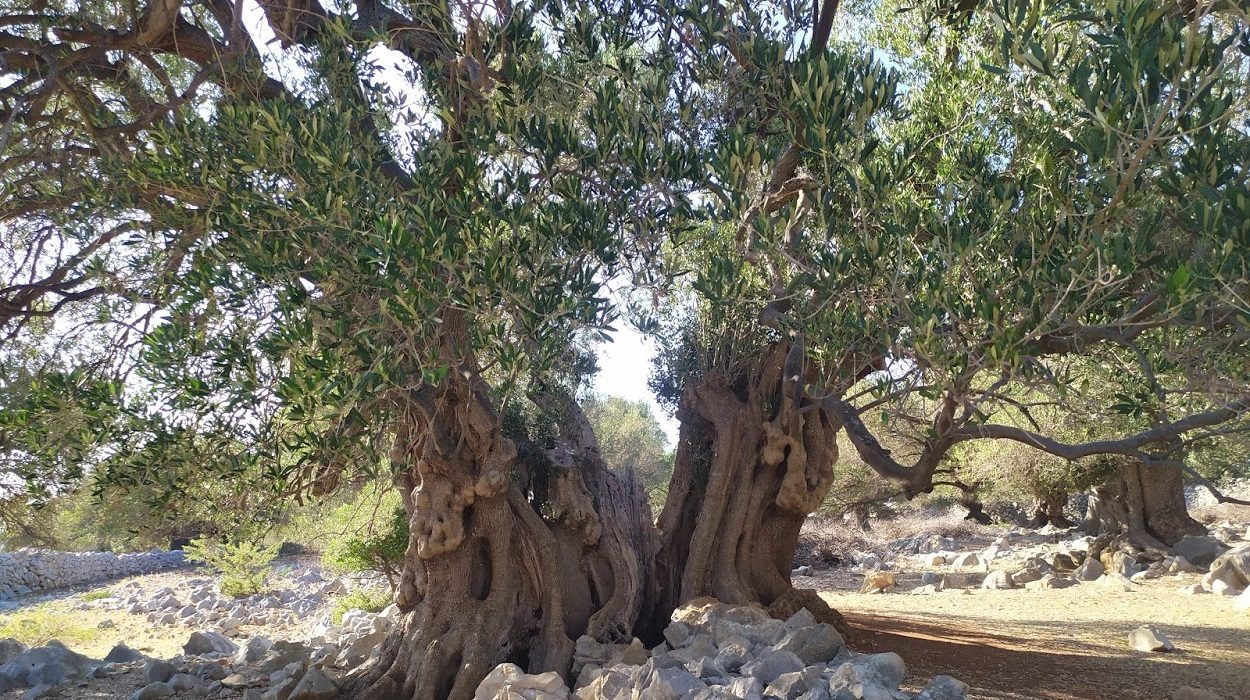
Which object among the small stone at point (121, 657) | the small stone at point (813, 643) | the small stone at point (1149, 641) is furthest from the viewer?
the small stone at point (121, 657)

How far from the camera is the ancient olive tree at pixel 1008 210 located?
3.26 m

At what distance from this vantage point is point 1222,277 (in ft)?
10.6

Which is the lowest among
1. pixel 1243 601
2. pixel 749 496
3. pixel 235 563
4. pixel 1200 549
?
pixel 1243 601

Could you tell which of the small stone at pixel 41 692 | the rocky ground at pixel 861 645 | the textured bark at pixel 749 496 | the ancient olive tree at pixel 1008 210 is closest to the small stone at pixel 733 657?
the rocky ground at pixel 861 645

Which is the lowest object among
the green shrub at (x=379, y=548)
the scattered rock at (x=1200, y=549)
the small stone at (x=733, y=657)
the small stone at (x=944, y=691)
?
the small stone at (x=944, y=691)

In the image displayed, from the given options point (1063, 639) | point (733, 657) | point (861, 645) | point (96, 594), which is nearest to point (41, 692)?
point (733, 657)

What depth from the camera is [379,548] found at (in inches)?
448

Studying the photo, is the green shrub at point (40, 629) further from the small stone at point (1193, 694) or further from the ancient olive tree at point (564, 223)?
the small stone at point (1193, 694)

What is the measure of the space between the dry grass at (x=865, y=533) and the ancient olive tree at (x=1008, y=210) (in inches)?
562

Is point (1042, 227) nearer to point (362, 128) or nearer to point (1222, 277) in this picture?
point (1222, 277)

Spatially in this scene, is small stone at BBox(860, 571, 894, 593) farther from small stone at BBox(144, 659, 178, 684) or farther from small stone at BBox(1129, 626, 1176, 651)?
small stone at BBox(144, 659, 178, 684)

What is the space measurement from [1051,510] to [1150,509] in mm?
6624

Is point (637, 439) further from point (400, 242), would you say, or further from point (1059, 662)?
point (400, 242)

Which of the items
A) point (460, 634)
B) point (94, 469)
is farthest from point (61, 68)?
Answer: point (460, 634)
